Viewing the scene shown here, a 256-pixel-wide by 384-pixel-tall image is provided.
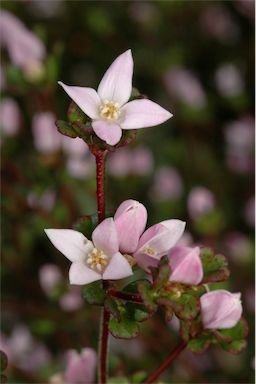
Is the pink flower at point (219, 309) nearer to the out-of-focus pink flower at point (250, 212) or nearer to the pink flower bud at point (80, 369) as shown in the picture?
the pink flower bud at point (80, 369)

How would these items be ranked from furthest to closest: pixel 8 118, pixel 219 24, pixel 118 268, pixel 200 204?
pixel 219 24 → pixel 8 118 → pixel 200 204 → pixel 118 268

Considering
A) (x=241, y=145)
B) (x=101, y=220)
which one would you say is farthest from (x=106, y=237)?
(x=241, y=145)

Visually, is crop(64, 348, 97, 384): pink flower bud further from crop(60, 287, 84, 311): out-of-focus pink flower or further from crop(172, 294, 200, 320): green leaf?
crop(60, 287, 84, 311): out-of-focus pink flower

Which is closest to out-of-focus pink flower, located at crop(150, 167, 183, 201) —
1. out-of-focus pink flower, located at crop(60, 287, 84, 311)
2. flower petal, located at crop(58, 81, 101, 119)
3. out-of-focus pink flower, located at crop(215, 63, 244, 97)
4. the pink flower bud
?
out-of-focus pink flower, located at crop(215, 63, 244, 97)

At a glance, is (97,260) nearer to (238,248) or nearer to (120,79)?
(120,79)

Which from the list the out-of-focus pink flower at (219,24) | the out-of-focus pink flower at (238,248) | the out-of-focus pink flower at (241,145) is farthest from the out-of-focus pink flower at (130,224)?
the out-of-focus pink flower at (219,24)

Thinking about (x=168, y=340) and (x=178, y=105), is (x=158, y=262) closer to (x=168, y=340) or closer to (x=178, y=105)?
(x=168, y=340)
